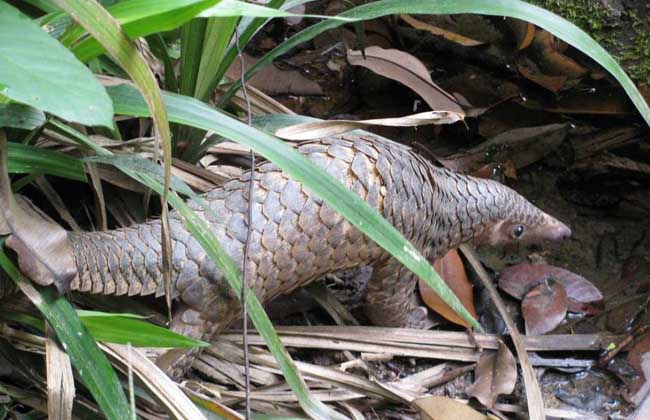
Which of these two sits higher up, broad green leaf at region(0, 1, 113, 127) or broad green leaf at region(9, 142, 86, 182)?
broad green leaf at region(0, 1, 113, 127)

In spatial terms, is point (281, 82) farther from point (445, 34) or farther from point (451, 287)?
point (451, 287)

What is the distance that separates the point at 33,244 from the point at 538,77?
1748mm

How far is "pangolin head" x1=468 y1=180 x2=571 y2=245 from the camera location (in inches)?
85.2

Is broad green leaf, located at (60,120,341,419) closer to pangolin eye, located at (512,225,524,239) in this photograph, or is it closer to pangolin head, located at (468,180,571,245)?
pangolin head, located at (468,180,571,245)

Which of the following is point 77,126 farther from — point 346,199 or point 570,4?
point 570,4

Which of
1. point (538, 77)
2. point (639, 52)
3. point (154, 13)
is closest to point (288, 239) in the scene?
point (154, 13)

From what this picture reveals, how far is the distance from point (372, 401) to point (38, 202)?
0.86m

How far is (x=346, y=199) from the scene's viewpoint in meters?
1.27

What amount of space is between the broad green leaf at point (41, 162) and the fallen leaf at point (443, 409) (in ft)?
2.78

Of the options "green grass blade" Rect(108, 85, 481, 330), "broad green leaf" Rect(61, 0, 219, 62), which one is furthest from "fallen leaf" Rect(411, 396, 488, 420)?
"broad green leaf" Rect(61, 0, 219, 62)

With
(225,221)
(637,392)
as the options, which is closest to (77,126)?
(225,221)

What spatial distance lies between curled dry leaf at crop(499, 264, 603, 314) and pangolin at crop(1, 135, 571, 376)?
1.06ft

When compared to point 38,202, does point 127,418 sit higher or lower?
lower

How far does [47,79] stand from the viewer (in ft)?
3.12
